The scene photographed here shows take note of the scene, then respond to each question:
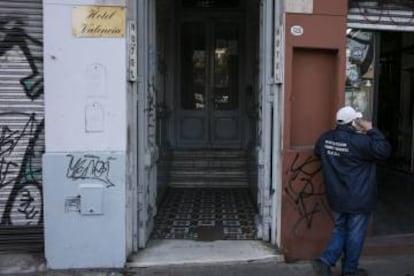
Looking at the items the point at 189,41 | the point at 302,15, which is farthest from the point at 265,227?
the point at 189,41

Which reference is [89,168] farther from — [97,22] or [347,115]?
[347,115]

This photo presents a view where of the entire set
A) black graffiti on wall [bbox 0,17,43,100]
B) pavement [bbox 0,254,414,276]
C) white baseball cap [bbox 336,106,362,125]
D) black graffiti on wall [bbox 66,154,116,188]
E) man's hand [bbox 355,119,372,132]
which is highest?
black graffiti on wall [bbox 0,17,43,100]

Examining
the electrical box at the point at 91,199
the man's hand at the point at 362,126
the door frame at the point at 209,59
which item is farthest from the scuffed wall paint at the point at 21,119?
the door frame at the point at 209,59

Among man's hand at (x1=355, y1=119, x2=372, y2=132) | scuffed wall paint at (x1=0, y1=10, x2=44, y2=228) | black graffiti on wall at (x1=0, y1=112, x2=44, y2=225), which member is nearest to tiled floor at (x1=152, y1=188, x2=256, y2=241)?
black graffiti on wall at (x1=0, y1=112, x2=44, y2=225)

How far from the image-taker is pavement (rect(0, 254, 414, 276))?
5.48 metres

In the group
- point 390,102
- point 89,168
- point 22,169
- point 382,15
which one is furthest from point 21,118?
point 390,102

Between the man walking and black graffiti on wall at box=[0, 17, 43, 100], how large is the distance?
113 inches

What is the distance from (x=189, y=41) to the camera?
1067cm

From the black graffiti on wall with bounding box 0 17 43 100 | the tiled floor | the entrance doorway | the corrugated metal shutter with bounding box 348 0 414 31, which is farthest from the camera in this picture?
the entrance doorway

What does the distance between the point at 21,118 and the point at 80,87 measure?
73cm

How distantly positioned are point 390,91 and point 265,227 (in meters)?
7.01

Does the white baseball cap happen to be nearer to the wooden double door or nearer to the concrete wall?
the concrete wall

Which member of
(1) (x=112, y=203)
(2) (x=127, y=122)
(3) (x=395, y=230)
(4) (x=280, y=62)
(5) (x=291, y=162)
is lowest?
(3) (x=395, y=230)

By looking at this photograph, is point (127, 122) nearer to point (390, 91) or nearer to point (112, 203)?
point (112, 203)
